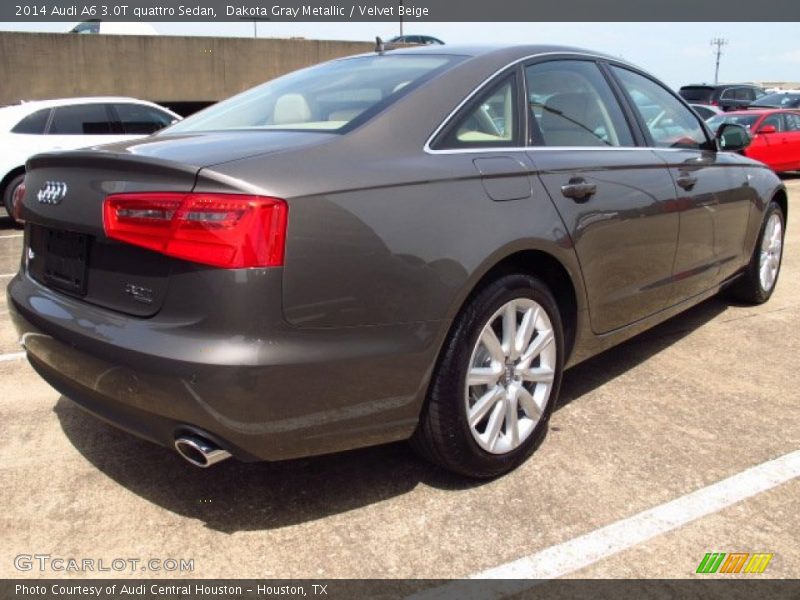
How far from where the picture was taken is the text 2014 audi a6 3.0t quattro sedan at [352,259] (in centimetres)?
211

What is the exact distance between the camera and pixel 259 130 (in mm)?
2668

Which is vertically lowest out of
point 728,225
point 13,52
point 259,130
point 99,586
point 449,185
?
point 99,586

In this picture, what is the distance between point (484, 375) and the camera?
104 inches

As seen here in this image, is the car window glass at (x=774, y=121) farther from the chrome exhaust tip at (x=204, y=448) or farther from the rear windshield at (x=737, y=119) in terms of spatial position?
→ the chrome exhaust tip at (x=204, y=448)

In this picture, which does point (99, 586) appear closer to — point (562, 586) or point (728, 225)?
point (562, 586)

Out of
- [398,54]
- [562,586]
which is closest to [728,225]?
[398,54]

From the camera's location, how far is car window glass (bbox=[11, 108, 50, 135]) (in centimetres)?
926

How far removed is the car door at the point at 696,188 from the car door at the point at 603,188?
0.52ft

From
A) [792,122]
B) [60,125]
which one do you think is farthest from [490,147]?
[792,122]

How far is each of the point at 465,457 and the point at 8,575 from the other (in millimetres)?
1459

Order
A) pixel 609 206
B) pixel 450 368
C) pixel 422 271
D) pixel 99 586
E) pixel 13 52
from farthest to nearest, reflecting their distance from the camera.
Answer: pixel 13 52 < pixel 609 206 < pixel 450 368 < pixel 422 271 < pixel 99 586

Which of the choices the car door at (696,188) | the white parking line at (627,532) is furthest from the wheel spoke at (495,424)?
the car door at (696,188)

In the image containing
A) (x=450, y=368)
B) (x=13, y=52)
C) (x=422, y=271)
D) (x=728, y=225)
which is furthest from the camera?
(x=13, y=52)

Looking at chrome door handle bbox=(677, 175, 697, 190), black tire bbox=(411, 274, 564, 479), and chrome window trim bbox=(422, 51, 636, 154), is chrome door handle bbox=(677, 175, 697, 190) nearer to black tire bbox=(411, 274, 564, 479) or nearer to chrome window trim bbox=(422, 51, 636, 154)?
chrome window trim bbox=(422, 51, 636, 154)
